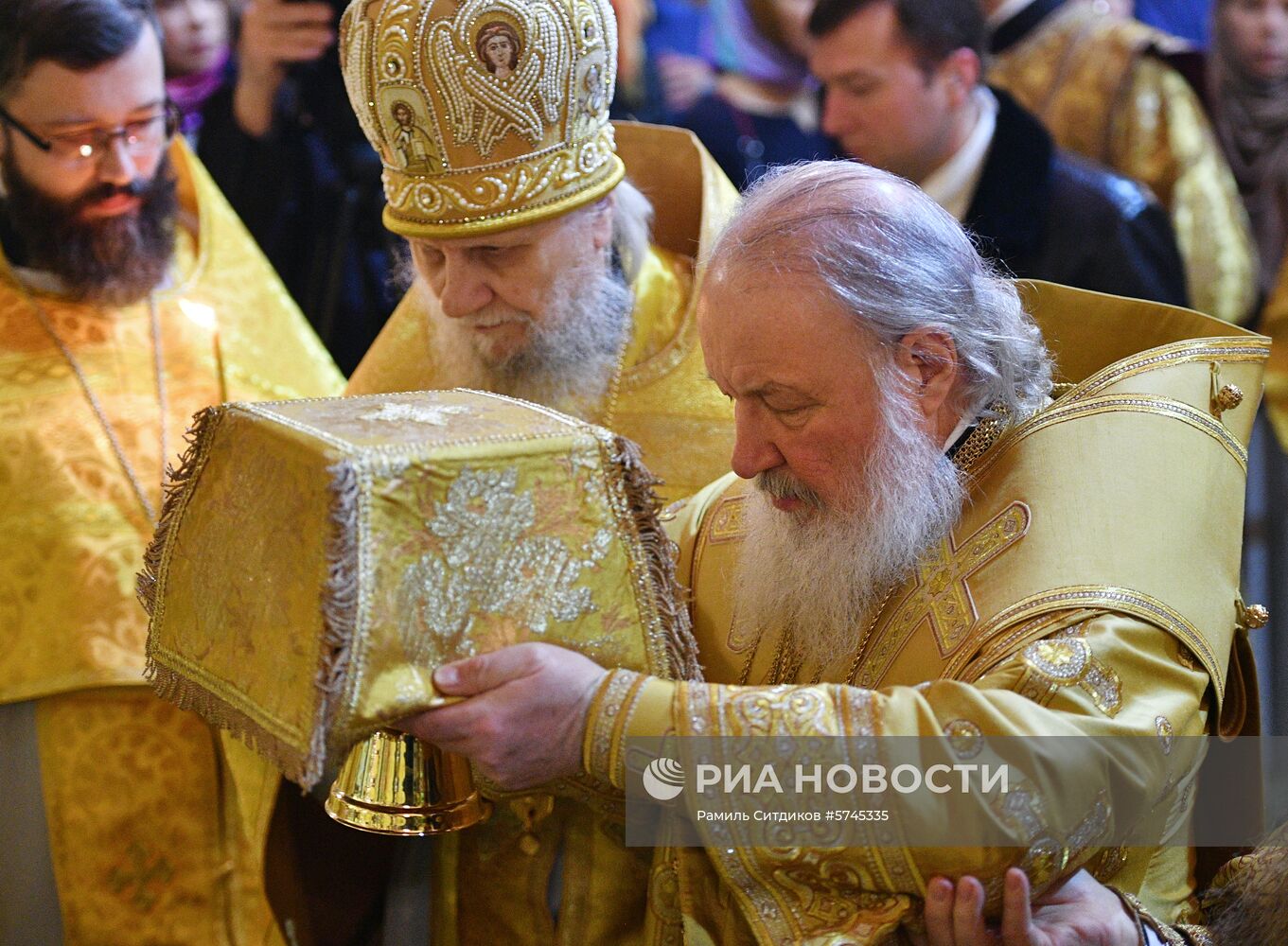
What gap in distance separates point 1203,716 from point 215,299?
269cm

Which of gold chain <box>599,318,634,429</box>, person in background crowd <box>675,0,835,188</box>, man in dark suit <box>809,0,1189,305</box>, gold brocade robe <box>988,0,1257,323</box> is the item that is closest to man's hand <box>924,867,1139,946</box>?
gold chain <box>599,318,634,429</box>

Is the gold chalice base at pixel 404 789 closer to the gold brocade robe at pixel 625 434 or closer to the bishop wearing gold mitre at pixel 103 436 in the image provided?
the gold brocade robe at pixel 625 434

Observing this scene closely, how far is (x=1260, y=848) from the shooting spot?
266 centimetres

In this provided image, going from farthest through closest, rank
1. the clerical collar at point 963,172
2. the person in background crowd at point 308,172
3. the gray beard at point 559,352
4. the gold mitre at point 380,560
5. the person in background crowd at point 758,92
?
1. the person in background crowd at point 758,92
2. the person in background crowd at point 308,172
3. the clerical collar at point 963,172
4. the gray beard at point 559,352
5. the gold mitre at point 380,560

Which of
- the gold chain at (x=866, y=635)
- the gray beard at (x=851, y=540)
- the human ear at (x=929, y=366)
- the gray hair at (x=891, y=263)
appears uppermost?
the gray hair at (x=891, y=263)

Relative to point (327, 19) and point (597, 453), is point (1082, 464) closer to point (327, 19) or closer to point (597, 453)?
point (597, 453)

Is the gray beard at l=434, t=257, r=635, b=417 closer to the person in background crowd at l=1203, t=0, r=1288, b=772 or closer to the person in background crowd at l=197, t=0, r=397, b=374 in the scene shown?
the person in background crowd at l=197, t=0, r=397, b=374

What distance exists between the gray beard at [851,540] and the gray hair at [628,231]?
119cm

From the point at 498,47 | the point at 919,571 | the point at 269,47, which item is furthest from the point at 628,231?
the point at 269,47

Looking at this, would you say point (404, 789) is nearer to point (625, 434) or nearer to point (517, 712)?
point (517, 712)

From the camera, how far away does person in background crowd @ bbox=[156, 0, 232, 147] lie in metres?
5.24

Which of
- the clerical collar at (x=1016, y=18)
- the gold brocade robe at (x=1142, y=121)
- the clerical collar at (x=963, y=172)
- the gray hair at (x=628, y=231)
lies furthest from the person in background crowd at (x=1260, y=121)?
the gray hair at (x=628, y=231)

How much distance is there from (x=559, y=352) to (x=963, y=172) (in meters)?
1.92

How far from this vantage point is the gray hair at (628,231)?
3.88 metres
